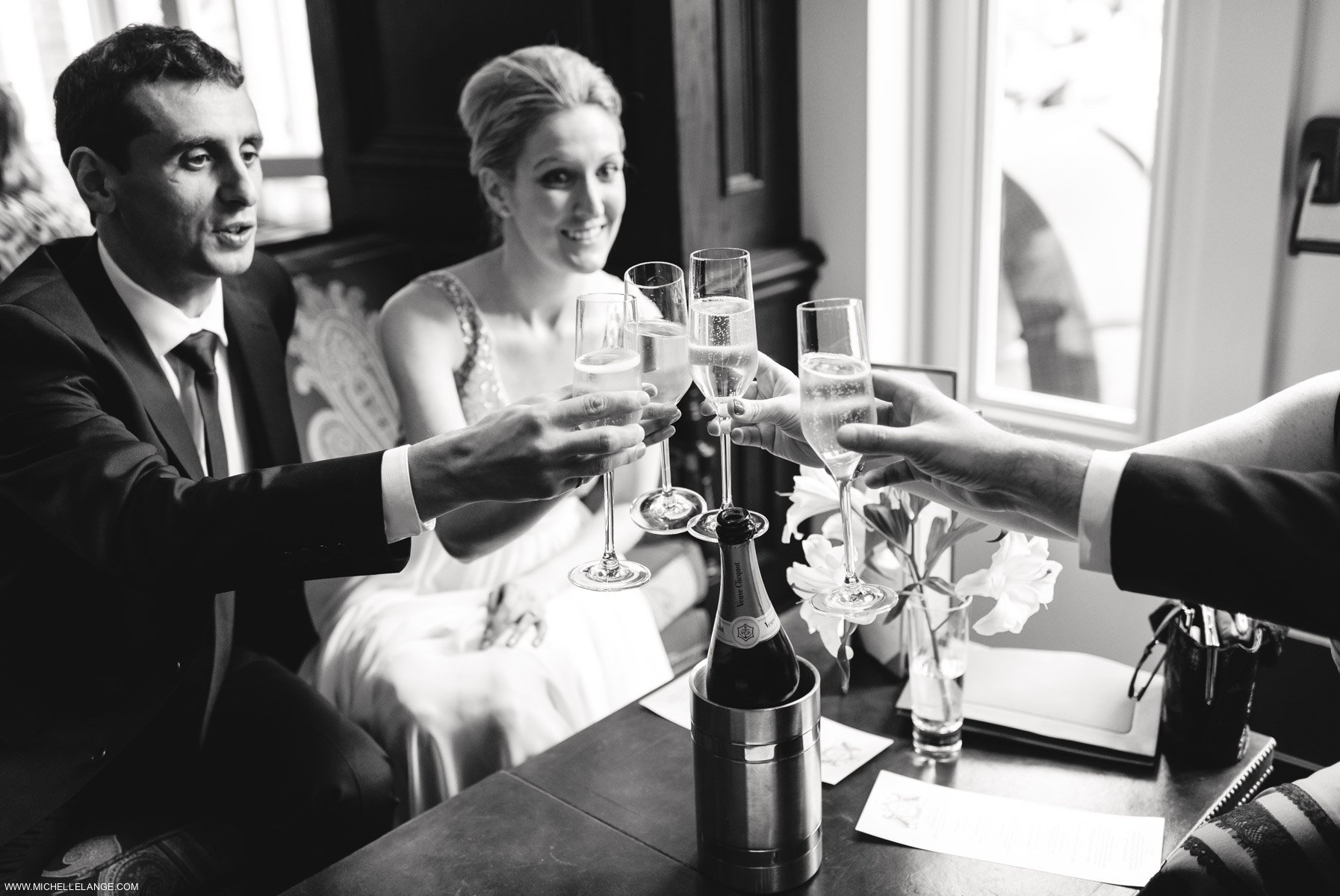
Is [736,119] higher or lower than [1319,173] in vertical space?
higher

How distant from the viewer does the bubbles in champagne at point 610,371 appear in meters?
1.35

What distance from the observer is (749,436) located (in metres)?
1.57

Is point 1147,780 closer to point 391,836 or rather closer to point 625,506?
point 391,836

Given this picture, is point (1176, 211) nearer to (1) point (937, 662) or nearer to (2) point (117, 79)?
(1) point (937, 662)

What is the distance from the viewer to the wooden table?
4.38 feet

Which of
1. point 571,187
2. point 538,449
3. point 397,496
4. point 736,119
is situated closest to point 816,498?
point 538,449

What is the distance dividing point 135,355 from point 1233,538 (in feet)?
4.88

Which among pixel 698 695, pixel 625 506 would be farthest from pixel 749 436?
pixel 625 506

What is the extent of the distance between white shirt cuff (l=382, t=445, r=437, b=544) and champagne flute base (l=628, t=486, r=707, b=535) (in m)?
0.27

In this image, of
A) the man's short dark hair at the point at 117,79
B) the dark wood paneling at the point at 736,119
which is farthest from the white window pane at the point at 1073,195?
the man's short dark hair at the point at 117,79

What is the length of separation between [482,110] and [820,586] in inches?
48.8

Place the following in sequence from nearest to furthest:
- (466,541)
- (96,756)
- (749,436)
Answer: (749,436) → (96,756) → (466,541)

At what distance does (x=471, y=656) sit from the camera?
6.91ft

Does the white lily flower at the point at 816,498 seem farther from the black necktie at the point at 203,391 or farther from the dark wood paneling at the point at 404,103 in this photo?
the dark wood paneling at the point at 404,103
